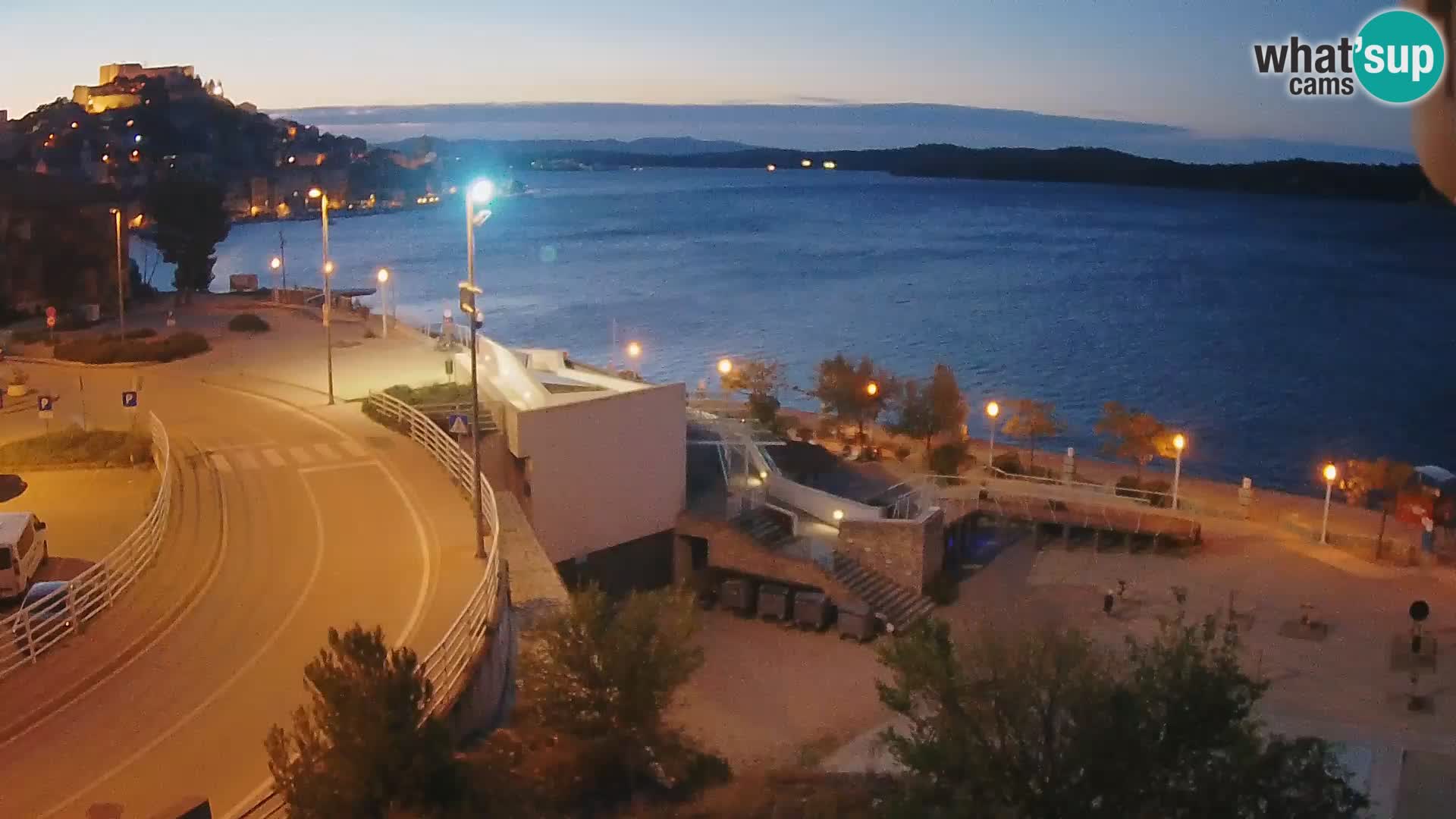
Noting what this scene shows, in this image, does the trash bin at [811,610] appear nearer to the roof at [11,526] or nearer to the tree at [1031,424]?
the roof at [11,526]

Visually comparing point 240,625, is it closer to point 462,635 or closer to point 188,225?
point 462,635

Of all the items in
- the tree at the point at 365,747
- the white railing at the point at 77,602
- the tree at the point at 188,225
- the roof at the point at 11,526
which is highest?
the tree at the point at 188,225

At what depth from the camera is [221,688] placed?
11.6 m

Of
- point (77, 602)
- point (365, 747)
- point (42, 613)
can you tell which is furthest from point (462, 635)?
point (77, 602)

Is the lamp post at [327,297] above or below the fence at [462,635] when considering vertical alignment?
above

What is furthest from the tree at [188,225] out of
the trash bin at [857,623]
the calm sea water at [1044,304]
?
the trash bin at [857,623]

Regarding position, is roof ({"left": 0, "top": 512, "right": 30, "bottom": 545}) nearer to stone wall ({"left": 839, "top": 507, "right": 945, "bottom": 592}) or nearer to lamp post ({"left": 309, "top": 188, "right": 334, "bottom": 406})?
lamp post ({"left": 309, "top": 188, "right": 334, "bottom": 406})

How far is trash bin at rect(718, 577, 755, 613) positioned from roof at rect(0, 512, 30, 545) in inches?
446

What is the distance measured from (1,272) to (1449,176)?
48.1 metres

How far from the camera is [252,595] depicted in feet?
46.8

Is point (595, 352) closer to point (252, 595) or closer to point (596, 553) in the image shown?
point (596, 553)

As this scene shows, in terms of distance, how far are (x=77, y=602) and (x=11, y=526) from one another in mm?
2589

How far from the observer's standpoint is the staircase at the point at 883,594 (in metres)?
21.8

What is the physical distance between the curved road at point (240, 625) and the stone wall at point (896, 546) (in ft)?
27.6
